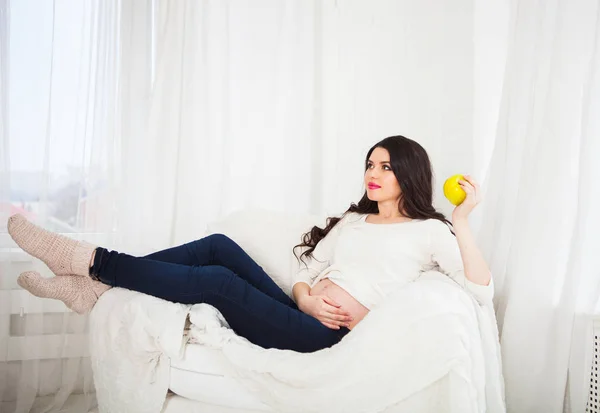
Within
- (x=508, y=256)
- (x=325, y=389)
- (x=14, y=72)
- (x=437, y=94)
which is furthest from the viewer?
(x=437, y=94)

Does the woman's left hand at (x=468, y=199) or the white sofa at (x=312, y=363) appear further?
the woman's left hand at (x=468, y=199)

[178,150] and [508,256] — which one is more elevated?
[178,150]

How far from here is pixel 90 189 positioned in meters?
2.38

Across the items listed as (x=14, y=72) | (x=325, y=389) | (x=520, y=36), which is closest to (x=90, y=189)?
(x=14, y=72)

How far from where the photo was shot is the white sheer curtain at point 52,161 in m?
2.22

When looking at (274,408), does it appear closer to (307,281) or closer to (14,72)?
(307,281)

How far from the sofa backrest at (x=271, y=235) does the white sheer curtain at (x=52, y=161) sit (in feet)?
2.10

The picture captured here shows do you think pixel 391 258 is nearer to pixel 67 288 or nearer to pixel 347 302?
pixel 347 302

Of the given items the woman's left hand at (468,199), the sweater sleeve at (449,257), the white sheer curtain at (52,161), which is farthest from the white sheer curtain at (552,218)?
the white sheer curtain at (52,161)

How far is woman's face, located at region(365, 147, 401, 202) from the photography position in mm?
1952

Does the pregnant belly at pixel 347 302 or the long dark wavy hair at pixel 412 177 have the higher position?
the long dark wavy hair at pixel 412 177

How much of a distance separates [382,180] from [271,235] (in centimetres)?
53

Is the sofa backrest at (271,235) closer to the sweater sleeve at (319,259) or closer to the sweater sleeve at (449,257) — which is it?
the sweater sleeve at (319,259)

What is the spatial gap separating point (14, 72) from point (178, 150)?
0.77m
